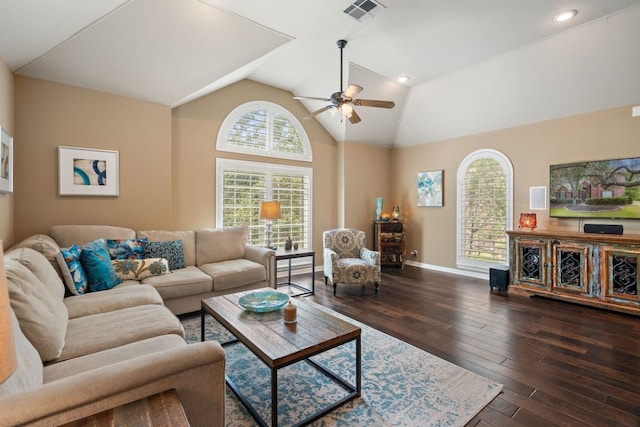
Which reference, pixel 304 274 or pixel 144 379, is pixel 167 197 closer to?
pixel 304 274

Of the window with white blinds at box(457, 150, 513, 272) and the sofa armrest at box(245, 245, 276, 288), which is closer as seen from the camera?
the sofa armrest at box(245, 245, 276, 288)

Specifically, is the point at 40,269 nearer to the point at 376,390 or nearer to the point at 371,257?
the point at 376,390

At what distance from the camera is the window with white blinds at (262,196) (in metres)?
4.75

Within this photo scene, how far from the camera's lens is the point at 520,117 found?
4758mm

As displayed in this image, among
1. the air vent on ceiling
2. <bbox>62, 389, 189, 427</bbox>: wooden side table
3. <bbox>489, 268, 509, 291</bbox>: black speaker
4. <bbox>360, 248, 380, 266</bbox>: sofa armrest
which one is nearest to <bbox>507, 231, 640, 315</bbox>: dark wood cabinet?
<bbox>489, 268, 509, 291</bbox>: black speaker

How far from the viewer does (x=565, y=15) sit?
3223 millimetres

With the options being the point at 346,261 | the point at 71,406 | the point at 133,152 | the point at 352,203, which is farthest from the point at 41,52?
the point at 352,203

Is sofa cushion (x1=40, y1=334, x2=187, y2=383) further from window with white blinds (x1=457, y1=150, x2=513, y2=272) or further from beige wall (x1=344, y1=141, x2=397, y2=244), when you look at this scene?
window with white blinds (x1=457, y1=150, x2=513, y2=272)

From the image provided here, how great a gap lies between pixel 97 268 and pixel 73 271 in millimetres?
194

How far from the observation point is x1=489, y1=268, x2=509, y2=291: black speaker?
4.49m

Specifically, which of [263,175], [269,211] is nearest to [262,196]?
[263,175]

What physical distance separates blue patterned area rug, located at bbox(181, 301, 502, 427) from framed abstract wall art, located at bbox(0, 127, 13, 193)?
2.48m

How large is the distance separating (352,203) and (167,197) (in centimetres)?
344

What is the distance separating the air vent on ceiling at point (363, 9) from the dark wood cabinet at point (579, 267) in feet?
11.7
